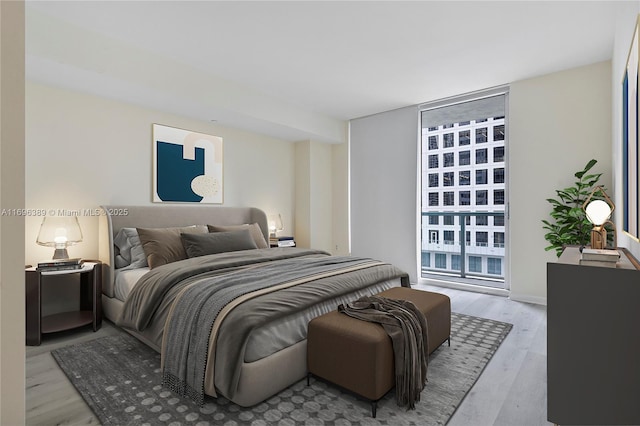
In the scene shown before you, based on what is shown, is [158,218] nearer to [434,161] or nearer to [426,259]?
[426,259]

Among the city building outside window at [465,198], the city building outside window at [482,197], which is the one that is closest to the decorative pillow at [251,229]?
the city building outside window at [465,198]

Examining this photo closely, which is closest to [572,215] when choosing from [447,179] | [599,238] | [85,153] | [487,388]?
[599,238]

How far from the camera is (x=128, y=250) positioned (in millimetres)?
3334

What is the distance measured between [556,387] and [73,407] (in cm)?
252

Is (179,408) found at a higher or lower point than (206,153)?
lower

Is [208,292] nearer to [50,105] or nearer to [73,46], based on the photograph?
[73,46]

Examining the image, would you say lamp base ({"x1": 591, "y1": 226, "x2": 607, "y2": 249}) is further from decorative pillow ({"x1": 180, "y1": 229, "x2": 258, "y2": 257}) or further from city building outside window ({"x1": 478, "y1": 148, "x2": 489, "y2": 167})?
city building outside window ({"x1": 478, "y1": 148, "x2": 489, "y2": 167})

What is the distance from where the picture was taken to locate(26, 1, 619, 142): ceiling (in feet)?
8.40

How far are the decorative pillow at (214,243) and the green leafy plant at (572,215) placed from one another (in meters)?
3.35

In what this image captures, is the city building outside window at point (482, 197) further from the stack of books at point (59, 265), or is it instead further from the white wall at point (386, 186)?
Answer: the stack of books at point (59, 265)

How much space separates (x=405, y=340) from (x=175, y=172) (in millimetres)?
3423

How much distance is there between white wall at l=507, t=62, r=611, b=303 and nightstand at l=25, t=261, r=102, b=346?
4.60 metres

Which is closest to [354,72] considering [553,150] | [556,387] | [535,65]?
[535,65]

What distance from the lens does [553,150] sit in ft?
12.3
